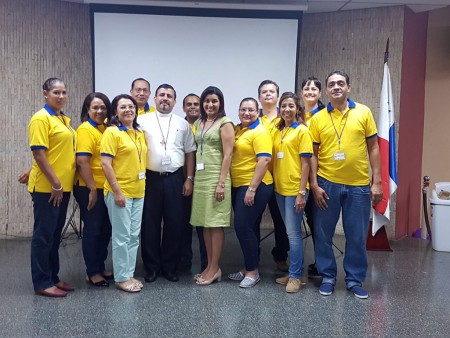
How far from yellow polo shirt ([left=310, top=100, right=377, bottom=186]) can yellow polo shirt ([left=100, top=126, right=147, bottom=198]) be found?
4.32ft

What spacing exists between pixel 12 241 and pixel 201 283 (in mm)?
2509

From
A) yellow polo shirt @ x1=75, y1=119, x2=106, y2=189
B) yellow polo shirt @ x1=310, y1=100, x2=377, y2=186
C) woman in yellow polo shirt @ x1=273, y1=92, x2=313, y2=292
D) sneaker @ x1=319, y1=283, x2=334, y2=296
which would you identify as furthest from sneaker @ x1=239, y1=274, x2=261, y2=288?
yellow polo shirt @ x1=75, y1=119, x2=106, y2=189

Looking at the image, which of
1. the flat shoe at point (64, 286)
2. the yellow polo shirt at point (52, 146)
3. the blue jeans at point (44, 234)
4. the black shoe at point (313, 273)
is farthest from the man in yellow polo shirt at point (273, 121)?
the flat shoe at point (64, 286)

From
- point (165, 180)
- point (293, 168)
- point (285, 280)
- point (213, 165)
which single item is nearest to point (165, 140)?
point (165, 180)

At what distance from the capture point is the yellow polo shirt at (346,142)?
9.74 ft

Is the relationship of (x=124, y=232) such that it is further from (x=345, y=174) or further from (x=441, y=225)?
(x=441, y=225)

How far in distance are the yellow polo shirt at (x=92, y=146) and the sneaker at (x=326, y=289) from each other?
70.0 inches

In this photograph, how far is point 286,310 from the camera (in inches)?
111

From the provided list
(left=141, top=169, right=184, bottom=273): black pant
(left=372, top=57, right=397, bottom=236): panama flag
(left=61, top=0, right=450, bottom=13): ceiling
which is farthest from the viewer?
(left=61, top=0, right=450, bottom=13): ceiling

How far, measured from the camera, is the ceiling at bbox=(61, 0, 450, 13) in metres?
4.44

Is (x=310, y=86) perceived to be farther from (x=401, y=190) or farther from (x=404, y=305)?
(x=401, y=190)

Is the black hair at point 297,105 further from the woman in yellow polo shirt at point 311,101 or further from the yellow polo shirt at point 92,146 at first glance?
the yellow polo shirt at point 92,146

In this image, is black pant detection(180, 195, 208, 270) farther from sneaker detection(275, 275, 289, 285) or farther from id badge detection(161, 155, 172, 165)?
sneaker detection(275, 275, 289, 285)

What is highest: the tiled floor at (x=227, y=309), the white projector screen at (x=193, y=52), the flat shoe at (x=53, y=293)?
the white projector screen at (x=193, y=52)
